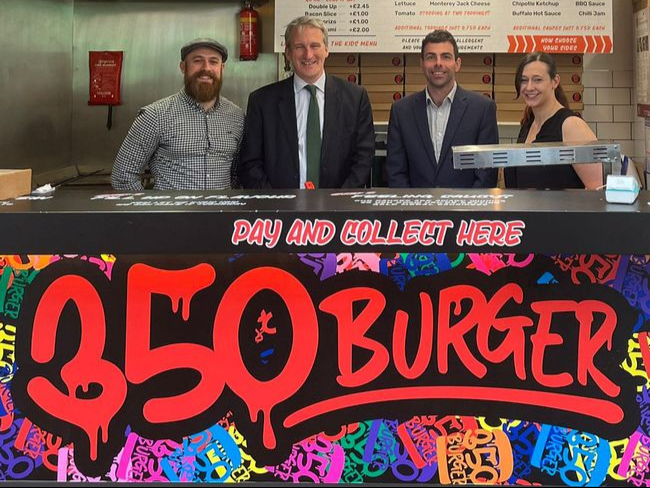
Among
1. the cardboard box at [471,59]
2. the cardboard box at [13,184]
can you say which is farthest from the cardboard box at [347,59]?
the cardboard box at [13,184]

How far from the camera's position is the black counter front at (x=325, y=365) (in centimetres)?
194

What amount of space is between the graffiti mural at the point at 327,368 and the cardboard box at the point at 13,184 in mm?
397

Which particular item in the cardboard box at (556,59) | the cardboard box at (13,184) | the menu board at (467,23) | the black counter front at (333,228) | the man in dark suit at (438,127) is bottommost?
the black counter front at (333,228)

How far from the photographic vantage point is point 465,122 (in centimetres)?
325

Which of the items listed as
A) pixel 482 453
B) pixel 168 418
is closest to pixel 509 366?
pixel 482 453

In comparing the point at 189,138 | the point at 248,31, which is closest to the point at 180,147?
the point at 189,138

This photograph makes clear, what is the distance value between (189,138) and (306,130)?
510 millimetres

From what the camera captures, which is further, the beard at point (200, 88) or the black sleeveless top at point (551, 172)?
the beard at point (200, 88)

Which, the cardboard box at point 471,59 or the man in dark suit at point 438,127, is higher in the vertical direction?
the cardboard box at point 471,59

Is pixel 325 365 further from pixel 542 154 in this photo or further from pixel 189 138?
pixel 189 138

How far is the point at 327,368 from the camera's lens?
1966 mm

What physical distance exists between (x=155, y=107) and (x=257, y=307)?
5.34 ft

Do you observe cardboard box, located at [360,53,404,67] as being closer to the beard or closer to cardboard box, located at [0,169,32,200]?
the beard

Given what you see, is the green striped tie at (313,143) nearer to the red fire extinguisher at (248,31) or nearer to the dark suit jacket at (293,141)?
the dark suit jacket at (293,141)
